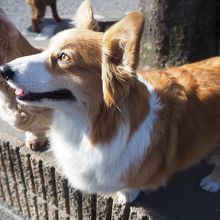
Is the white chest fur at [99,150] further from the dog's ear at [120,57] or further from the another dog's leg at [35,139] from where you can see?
the another dog's leg at [35,139]

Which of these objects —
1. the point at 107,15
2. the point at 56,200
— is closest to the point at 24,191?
the point at 56,200

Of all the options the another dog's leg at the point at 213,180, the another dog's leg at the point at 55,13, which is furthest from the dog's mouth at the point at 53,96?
the another dog's leg at the point at 55,13

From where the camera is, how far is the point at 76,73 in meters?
1.92

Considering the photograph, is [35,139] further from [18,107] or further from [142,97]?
[142,97]

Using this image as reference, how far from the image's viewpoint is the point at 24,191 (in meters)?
3.09

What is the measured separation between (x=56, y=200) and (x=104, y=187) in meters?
0.71

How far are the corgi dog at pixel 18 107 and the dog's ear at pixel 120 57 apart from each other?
0.79 meters

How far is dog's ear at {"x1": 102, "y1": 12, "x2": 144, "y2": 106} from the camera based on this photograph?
1.69 metres

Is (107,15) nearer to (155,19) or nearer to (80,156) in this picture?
(155,19)

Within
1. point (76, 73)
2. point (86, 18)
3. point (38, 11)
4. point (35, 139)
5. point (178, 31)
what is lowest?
point (35, 139)

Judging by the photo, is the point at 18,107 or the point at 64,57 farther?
the point at 18,107

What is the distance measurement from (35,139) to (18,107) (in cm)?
29

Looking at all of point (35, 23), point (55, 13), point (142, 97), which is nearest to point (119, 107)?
point (142, 97)

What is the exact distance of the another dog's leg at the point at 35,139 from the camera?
9.20ft
